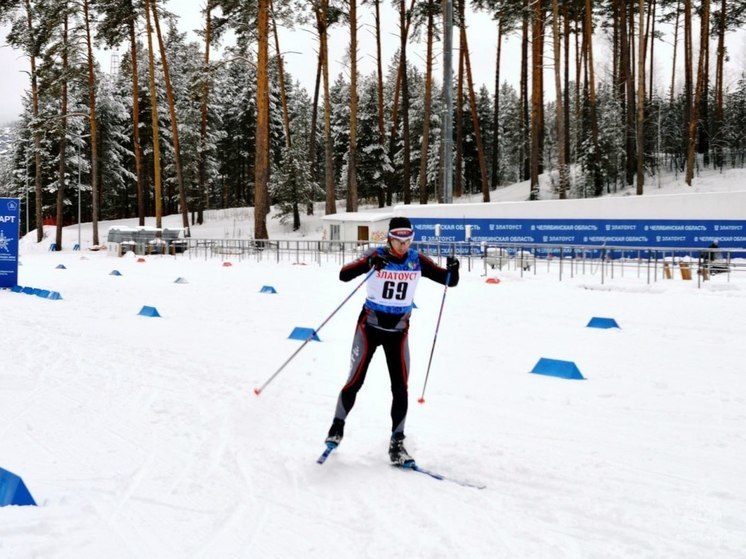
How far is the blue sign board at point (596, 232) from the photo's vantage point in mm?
21141

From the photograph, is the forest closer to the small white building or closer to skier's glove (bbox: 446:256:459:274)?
the small white building

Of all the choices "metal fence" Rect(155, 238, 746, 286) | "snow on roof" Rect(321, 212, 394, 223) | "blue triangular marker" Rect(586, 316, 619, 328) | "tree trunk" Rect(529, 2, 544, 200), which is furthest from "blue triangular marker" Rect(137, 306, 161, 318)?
"tree trunk" Rect(529, 2, 544, 200)

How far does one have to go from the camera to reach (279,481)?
4379 millimetres

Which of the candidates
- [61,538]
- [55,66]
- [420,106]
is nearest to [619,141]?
[420,106]

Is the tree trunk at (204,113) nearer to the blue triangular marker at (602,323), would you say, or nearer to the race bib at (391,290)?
the blue triangular marker at (602,323)

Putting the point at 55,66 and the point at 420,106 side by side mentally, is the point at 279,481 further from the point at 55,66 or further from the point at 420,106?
the point at 420,106

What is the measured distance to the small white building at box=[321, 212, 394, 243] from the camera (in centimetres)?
2859

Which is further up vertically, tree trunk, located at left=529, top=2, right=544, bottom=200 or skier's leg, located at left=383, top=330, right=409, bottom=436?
tree trunk, located at left=529, top=2, right=544, bottom=200

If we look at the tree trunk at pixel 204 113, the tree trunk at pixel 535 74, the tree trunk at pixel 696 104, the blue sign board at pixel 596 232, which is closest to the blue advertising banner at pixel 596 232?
the blue sign board at pixel 596 232

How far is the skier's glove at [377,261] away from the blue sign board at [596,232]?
1723cm

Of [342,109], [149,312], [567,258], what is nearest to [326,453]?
[149,312]

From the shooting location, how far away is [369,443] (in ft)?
17.1

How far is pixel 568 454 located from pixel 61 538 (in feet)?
12.0

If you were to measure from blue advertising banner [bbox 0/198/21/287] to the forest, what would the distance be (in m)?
11.8
